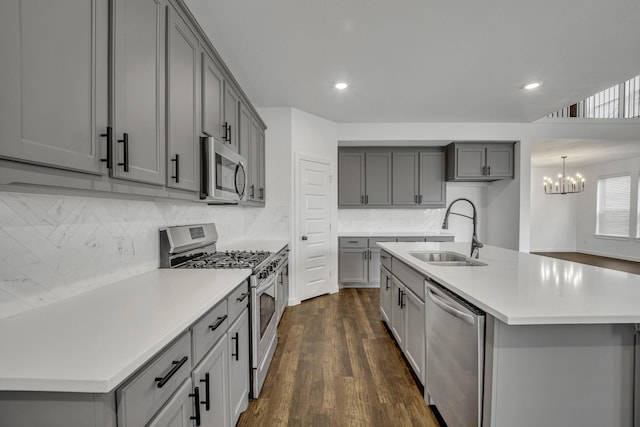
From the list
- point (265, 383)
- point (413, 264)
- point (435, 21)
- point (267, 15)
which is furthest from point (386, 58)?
point (265, 383)

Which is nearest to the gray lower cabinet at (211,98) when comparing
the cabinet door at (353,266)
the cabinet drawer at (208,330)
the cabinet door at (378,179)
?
the cabinet drawer at (208,330)

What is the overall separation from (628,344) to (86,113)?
2.18 metres

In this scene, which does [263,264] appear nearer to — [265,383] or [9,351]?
[265,383]

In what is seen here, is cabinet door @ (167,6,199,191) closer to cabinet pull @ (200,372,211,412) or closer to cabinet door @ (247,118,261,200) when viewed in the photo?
cabinet pull @ (200,372,211,412)

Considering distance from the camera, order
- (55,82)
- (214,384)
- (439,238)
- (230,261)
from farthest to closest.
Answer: (439,238)
(230,261)
(214,384)
(55,82)

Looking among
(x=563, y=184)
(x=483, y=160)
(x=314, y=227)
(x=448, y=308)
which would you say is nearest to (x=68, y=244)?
(x=448, y=308)

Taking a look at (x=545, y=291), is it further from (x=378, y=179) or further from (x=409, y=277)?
(x=378, y=179)

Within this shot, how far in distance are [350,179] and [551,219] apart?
7.30 meters

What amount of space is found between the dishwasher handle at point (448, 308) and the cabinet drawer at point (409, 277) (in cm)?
20

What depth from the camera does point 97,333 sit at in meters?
0.92

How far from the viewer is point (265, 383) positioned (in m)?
2.24

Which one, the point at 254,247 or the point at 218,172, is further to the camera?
the point at 254,247

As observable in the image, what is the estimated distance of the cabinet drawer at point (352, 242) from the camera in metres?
4.98

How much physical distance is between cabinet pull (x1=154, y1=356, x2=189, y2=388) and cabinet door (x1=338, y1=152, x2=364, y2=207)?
4355mm
